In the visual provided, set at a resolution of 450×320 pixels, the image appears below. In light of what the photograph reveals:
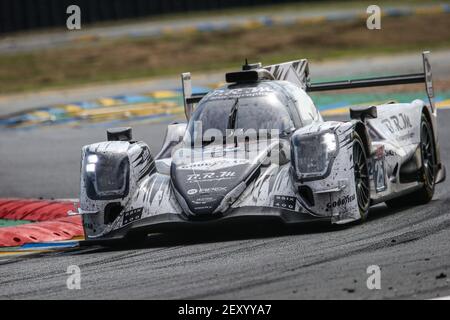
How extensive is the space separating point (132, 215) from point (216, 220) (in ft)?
2.59

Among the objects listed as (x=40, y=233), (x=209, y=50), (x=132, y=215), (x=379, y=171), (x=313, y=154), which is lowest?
(x=209, y=50)

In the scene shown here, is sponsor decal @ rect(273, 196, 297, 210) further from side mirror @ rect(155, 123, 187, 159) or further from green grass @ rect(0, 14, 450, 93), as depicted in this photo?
green grass @ rect(0, 14, 450, 93)

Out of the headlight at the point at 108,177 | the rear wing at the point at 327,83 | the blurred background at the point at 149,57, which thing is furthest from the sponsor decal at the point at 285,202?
the blurred background at the point at 149,57

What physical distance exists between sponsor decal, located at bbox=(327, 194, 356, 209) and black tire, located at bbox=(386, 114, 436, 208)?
1865mm

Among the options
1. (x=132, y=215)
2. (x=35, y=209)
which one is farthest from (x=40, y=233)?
(x=35, y=209)

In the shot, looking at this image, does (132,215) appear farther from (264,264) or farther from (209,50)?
(209,50)

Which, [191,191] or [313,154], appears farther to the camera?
[191,191]

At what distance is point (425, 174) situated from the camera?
1095 centimetres

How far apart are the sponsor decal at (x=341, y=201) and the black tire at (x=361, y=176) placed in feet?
0.52

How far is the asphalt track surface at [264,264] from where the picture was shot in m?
6.75

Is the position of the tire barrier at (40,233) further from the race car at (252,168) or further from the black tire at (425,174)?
the black tire at (425,174)

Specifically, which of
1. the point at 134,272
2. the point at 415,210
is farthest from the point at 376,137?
the point at 134,272

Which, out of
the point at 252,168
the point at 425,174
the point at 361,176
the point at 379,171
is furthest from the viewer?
the point at 425,174
